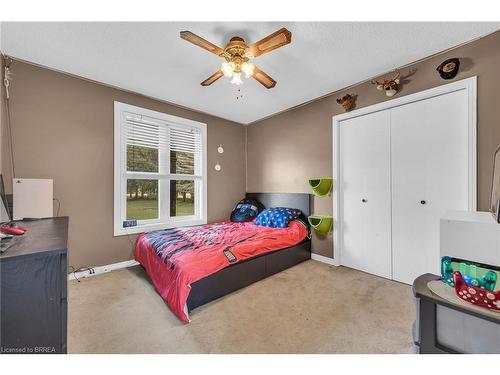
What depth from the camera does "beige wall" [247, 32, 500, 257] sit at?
6.08ft

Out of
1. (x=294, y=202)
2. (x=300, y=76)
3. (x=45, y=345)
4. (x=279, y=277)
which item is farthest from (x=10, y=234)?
(x=294, y=202)

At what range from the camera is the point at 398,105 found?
2432 mm

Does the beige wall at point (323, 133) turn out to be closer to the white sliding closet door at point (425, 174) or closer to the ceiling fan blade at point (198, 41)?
the white sliding closet door at point (425, 174)

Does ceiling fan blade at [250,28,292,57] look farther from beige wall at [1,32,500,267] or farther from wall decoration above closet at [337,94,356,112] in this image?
beige wall at [1,32,500,267]

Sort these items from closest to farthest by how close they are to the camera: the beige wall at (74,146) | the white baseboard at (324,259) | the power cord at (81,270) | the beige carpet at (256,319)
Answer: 1. the beige carpet at (256,319)
2. the beige wall at (74,146)
3. the power cord at (81,270)
4. the white baseboard at (324,259)

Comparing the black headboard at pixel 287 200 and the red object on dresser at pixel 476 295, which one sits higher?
the black headboard at pixel 287 200

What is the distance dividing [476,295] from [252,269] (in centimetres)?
180

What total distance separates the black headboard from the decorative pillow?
149mm

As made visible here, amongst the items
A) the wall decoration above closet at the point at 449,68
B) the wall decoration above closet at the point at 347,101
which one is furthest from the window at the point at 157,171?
the wall decoration above closet at the point at 449,68

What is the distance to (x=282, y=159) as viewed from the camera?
12.3 ft

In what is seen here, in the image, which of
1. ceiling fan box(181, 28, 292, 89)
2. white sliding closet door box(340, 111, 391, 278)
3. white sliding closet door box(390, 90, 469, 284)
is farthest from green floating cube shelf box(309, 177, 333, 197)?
ceiling fan box(181, 28, 292, 89)

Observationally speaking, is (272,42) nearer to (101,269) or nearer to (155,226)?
(155,226)

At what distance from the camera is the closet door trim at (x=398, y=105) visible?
1921 mm

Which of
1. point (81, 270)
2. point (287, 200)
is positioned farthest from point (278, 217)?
point (81, 270)
